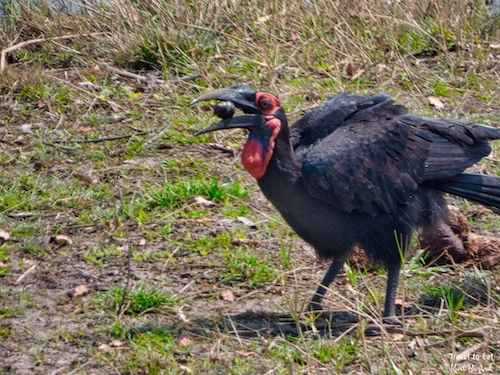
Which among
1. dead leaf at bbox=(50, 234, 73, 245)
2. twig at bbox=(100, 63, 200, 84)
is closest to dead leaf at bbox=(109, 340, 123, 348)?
dead leaf at bbox=(50, 234, 73, 245)

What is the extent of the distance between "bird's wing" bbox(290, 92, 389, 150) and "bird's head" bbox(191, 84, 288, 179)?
280mm

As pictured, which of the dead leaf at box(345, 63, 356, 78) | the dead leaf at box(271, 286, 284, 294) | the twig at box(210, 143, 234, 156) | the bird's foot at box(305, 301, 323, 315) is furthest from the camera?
the dead leaf at box(345, 63, 356, 78)

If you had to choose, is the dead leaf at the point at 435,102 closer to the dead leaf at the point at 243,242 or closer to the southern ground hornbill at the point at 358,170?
the southern ground hornbill at the point at 358,170

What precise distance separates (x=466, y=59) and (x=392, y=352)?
360 centimetres

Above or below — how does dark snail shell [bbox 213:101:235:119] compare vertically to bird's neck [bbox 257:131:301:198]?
above

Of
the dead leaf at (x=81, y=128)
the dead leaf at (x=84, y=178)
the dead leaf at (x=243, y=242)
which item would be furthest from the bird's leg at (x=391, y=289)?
the dead leaf at (x=81, y=128)

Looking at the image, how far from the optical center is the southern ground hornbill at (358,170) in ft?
13.3

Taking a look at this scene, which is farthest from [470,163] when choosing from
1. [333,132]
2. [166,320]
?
[166,320]

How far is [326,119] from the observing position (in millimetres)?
4332

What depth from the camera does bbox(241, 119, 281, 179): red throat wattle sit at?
159 inches

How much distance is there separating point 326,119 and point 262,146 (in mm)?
448

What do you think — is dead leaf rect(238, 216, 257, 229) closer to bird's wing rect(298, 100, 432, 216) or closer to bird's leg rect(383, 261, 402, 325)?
bird's wing rect(298, 100, 432, 216)

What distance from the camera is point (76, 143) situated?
19.3 ft

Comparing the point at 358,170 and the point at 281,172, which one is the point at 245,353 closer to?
the point at 281,172
